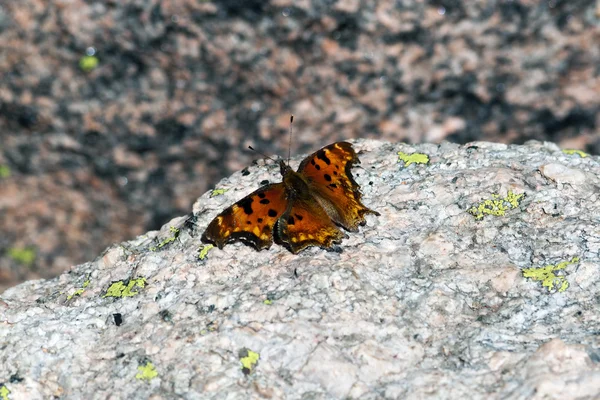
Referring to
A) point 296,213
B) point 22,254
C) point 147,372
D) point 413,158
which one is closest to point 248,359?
point 147,372

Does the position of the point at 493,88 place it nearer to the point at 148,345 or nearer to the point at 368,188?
the point at 368,188

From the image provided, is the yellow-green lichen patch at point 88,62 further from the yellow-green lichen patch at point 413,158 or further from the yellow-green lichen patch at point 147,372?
the yellow-green lichen patch at point 147,372

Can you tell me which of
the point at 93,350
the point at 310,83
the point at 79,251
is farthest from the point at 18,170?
the point at 93,350

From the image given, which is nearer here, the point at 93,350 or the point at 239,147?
the point at 93,350

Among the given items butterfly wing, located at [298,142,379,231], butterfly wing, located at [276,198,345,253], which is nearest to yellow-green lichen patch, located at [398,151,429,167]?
butterfly wing, located at [298,142,379,231]

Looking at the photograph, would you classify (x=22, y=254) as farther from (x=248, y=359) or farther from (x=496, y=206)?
(x=496, y=206)

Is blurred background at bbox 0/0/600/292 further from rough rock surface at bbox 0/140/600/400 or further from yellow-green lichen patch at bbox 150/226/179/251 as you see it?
yellow-green lichen patch at bbox 150/226/179/251
